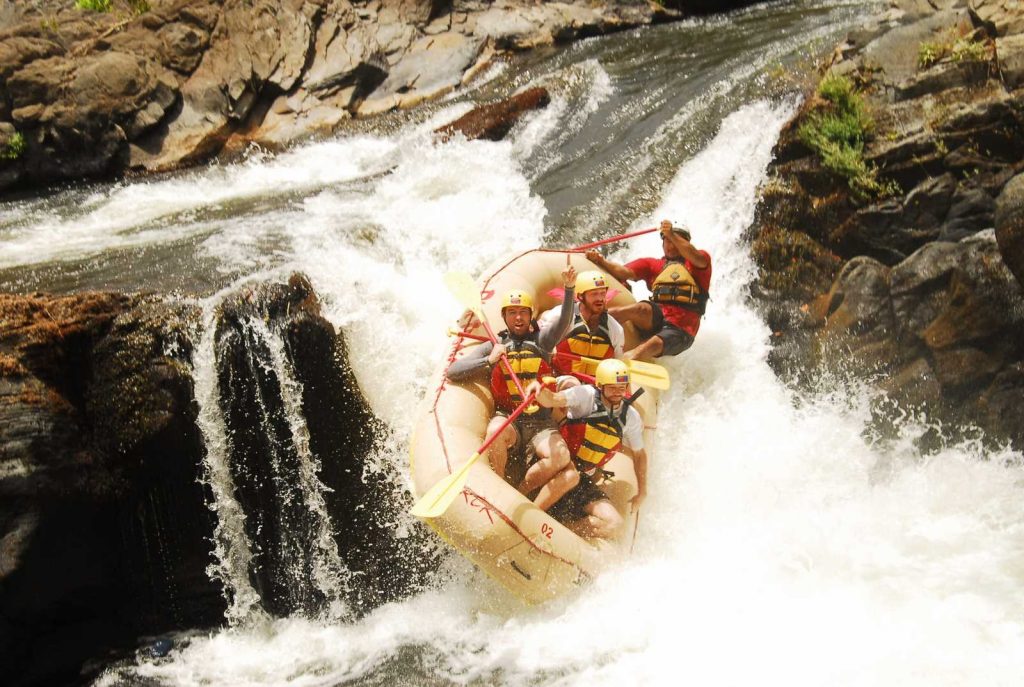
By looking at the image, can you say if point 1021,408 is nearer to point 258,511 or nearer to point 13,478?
point 258,511

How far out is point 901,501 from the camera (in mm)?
5066

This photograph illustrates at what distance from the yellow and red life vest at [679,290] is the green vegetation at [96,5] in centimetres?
933

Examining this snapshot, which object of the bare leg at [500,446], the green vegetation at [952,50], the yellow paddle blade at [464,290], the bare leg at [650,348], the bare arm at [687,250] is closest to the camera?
the bare leg at [500,446]

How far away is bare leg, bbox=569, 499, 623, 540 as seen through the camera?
183 inches

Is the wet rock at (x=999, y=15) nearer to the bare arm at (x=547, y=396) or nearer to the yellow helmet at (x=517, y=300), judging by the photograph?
the yellow helmet at (x=517, y=300)

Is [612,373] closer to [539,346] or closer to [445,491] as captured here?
[539,346]

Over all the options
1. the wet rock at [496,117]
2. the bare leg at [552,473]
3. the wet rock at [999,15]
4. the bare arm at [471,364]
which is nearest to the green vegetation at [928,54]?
the wet rock at [999,15]

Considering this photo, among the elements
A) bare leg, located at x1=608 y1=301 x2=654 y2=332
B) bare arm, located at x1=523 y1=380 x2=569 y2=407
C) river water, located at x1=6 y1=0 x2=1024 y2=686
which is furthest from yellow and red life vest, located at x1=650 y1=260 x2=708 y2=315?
bare arm, located at x1=523 y1=380 x2=569 y2=407

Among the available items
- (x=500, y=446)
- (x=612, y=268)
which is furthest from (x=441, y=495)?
(x=612, y=268)

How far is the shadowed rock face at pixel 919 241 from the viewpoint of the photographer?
5.45 m

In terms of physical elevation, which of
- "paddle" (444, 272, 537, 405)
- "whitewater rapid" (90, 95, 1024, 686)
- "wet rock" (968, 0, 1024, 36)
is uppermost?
"wet rock" (968, 0, 1024, 36)

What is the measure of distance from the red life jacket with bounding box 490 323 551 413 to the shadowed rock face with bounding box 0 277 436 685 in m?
1.00

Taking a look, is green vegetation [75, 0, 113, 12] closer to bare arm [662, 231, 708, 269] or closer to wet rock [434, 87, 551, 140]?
wet rock [434, 87, 551, 140]

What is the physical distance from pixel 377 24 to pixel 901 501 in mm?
8980
